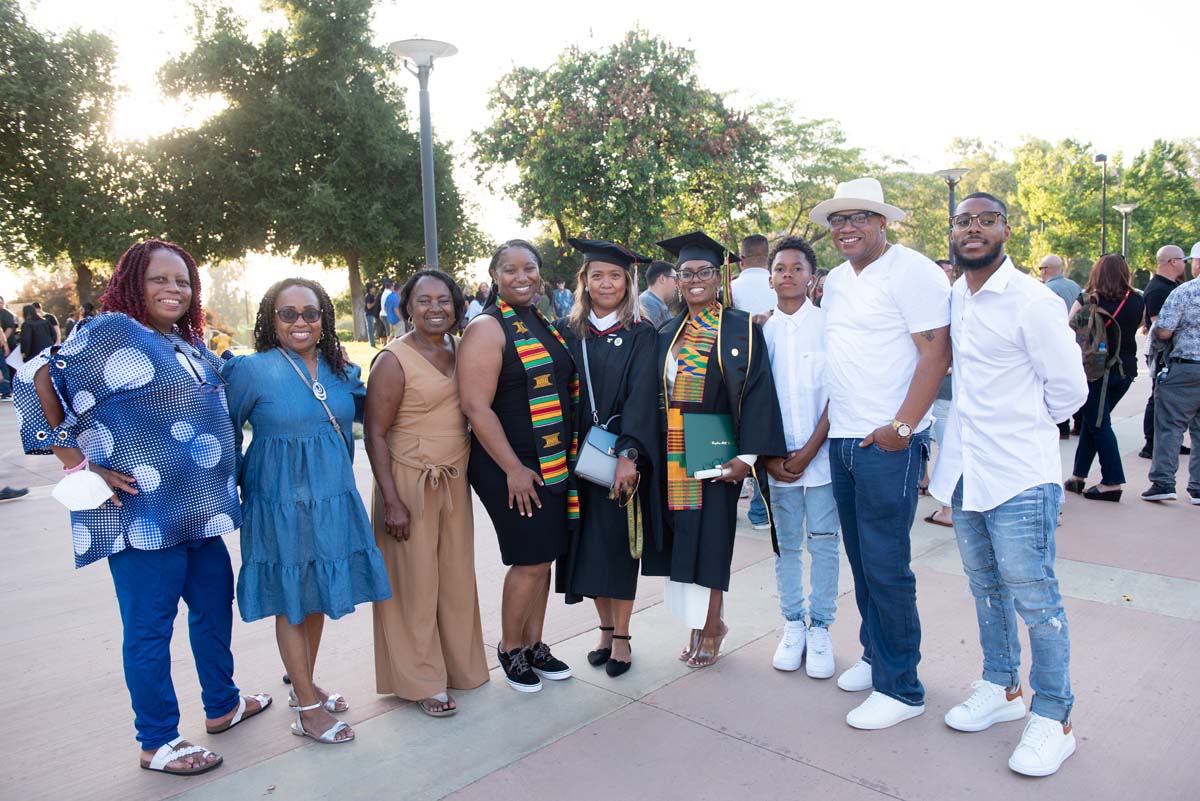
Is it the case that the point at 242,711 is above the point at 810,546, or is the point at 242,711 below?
below

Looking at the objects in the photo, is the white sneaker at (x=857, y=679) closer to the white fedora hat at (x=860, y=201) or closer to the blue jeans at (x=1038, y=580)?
the blue jeans at (x=1038, y=580)

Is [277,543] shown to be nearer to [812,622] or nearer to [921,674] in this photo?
[812,622]

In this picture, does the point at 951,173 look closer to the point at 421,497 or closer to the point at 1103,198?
the point at 1103,198

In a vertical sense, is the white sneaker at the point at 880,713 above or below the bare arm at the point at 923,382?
below

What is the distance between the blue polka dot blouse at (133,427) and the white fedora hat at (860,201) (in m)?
2.50

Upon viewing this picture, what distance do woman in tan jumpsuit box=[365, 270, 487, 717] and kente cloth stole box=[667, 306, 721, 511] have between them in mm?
895

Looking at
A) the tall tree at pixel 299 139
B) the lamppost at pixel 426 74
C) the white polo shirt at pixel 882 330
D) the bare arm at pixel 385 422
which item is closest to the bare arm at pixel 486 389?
the bare arm at pixel 385 422

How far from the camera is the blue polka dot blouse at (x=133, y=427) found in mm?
2807

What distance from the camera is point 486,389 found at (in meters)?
3.39

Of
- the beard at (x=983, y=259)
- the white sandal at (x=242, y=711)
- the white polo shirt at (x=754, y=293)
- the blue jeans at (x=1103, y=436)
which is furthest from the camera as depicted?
the blue jeans at (x=1103, y=436)

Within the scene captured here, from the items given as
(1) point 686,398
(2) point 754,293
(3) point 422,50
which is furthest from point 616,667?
(3) point 422,50

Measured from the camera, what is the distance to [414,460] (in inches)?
135

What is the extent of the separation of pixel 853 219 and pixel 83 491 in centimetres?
293

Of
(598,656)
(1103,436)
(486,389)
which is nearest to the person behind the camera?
(486,389)
